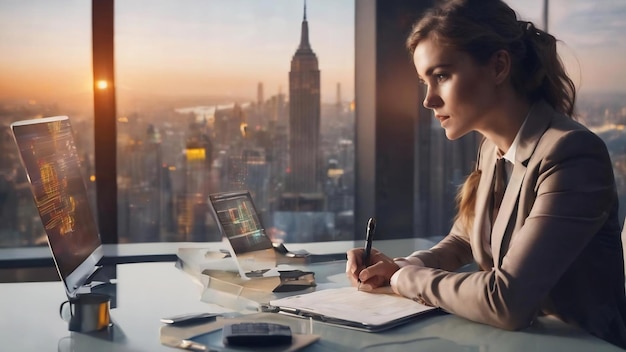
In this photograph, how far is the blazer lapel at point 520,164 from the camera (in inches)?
64.7

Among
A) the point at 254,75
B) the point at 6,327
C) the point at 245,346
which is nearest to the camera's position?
the point at 245,346

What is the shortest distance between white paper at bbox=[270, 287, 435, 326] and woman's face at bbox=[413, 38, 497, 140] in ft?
1.48

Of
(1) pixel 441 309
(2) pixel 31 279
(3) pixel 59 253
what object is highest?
(3) pixel 59 253

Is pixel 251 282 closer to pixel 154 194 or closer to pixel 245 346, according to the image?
pixel 245 346

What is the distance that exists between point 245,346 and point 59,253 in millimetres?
491

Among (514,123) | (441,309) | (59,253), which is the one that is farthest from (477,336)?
(59,253)

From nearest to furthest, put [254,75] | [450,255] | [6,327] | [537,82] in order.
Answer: [6,327] < [537,82] < [450,255] < [254,75]

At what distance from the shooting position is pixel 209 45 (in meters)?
3.34

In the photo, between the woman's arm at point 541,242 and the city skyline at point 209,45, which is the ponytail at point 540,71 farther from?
the city skyline at point 209,45

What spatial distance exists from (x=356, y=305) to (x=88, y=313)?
546 millimetres

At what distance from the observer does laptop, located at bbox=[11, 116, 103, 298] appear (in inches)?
58.3

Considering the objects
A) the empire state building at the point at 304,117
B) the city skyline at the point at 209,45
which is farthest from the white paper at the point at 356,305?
the empire state building at the point at 304,117

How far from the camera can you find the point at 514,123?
1.75 metres

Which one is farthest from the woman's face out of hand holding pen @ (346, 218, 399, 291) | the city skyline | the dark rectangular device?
the city skyline
